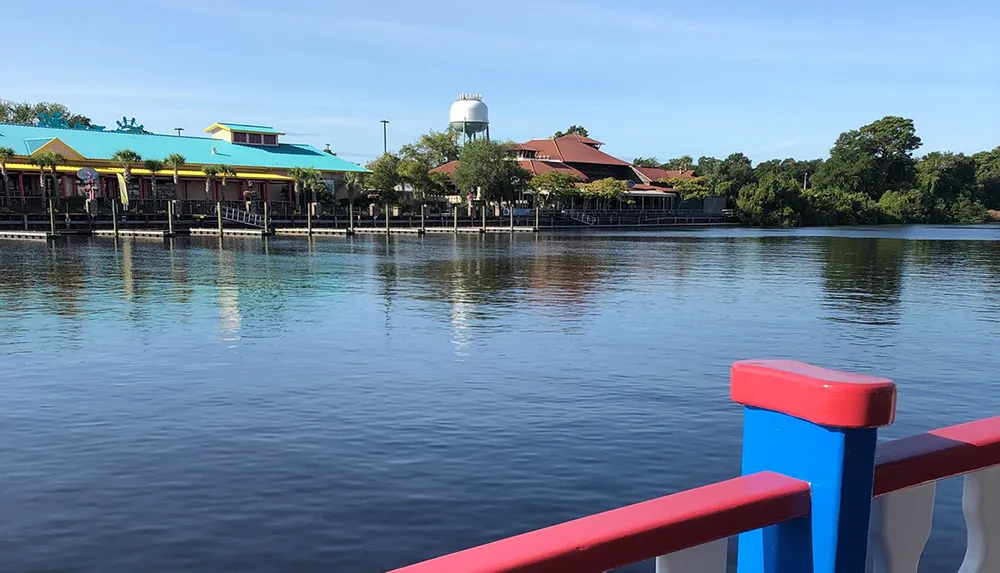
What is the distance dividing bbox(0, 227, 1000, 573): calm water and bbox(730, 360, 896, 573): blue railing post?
5.28 m

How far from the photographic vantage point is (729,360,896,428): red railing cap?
60.0 inches

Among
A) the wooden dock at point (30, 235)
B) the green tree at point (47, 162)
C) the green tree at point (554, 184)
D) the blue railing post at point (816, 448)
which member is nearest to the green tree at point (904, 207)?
the green tree at point (554, 184)

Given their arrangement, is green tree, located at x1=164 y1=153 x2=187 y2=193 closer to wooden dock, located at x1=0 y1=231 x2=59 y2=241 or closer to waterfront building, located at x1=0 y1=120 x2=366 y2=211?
waterfront building, located at x1=0 y1=120 x2=366 y2=211

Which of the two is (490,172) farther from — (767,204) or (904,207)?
(904,207)

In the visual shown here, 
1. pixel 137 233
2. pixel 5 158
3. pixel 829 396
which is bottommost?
pixel 137 233

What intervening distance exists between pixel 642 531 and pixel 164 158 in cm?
6291

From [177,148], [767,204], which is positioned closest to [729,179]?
Result: [767,204]

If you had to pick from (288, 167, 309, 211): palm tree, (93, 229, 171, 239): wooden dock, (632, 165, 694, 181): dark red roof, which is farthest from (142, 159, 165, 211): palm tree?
(632, 165, 694, 181): dark red roof

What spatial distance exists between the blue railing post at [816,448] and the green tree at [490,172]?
7012 cm

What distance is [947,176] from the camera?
111188 mm

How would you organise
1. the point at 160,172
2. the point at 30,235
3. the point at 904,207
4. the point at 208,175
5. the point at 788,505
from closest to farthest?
the point at 788,505 < the point at 30,235 < the point at 208,175 < the point at 160,172 < the point at 904,207

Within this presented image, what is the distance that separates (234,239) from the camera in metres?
51.7

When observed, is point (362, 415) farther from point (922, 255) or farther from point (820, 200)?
point (820, 200)

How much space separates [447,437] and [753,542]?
8.07 metres
